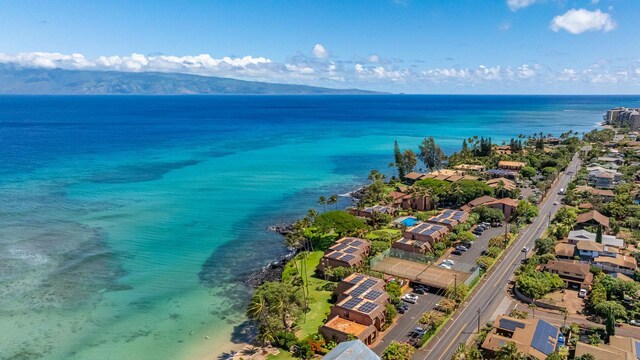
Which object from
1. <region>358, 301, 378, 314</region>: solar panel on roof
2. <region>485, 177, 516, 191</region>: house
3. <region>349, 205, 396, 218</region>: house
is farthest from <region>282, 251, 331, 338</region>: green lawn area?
<region>485, 177, 516, 191</region>: house

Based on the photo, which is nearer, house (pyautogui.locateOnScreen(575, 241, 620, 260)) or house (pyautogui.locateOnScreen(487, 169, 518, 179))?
house (pyautogui.locateOnScreen(575, 241, 620, 260))

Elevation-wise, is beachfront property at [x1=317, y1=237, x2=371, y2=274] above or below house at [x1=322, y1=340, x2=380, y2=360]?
below

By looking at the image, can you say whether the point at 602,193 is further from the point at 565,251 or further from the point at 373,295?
the point at 373,295

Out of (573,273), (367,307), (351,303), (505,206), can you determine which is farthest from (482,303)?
(505,206)

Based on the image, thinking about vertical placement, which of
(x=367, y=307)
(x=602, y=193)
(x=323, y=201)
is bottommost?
(x=367, y=307)

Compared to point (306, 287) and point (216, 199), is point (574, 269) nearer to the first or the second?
point (306, 287)

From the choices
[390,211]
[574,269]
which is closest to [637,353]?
[574,269]

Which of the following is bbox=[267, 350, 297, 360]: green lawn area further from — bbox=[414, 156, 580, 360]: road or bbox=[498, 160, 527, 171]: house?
bbox=[498, 160, 527, 171]: house

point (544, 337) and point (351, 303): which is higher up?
point (351, 303)
